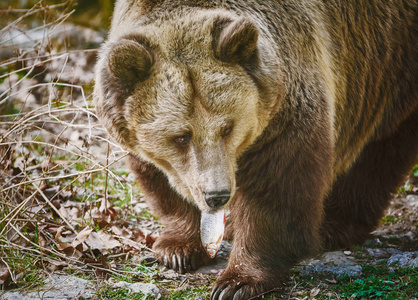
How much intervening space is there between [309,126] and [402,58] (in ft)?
6.27

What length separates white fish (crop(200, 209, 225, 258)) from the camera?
5.06 meters

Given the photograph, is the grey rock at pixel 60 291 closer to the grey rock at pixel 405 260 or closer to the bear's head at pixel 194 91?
the bear's head at pixel 194 91

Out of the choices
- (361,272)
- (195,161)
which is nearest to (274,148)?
(195,161)

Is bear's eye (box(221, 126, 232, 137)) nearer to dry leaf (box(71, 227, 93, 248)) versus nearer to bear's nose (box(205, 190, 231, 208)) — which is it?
bear's nose (box(205, 190, 231, 208))

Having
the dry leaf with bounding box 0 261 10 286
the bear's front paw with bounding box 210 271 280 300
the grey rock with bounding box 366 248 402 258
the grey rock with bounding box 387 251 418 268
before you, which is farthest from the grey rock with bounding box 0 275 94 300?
the grey rock with bounding box 366 248 402 258

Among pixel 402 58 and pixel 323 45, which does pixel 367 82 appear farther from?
pixel 323 45

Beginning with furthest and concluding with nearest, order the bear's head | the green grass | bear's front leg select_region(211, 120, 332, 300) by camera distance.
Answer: bear's front leg select_region(211, 120, 332, 300) → the green grass → the bear's head

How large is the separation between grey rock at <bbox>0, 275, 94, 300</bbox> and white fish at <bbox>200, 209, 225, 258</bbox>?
44.2 inches

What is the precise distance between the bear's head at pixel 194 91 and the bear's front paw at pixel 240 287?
0.79 metres

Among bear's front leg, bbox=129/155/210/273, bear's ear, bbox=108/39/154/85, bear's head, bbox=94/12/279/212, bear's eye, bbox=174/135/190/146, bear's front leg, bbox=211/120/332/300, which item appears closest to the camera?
bear's ear, bbox=108/39/154/85

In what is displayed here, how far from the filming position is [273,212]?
15.8 ft

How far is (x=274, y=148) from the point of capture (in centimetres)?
470

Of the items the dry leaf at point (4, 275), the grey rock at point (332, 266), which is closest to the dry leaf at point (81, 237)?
the dry leaf at point (4, 275)

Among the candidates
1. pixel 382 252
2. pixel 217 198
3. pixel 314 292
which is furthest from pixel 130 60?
pixel 382 252
